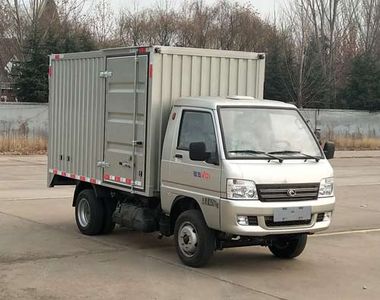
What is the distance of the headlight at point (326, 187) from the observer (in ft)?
25.9

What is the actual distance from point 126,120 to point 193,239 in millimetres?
2149

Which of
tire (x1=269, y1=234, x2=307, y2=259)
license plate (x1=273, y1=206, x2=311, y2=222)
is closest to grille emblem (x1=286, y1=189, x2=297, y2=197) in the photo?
license plate (x1=273, y1=206, x2=311, y2=222)

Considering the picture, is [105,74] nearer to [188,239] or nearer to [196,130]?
[196,130]

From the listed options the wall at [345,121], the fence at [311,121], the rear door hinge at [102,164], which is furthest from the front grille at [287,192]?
the wall at [345,121]

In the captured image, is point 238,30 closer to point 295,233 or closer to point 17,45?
point 17,45

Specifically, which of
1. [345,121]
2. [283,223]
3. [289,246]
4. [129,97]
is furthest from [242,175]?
[345,121]

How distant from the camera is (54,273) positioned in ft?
24.4

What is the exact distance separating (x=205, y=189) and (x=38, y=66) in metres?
28.0

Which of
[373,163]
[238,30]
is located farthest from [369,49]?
[373,163]

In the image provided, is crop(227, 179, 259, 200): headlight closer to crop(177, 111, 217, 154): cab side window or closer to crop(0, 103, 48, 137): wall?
crop(177, 111, 217, 154): cab side window

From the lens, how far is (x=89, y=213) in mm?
9906

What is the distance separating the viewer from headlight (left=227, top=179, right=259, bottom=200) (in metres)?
7.34

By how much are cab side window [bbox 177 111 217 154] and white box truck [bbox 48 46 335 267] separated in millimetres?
15

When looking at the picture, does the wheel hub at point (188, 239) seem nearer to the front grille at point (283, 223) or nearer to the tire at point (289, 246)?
the front grille at point (283, 223)
